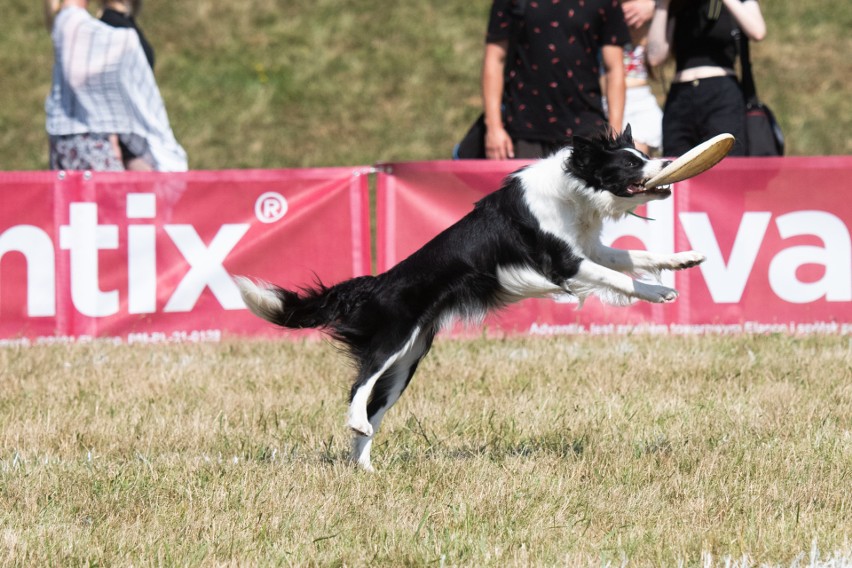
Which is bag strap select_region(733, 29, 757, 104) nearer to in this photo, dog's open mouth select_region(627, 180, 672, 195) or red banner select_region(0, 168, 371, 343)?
red banner select_region(0, 168, 371, 343)

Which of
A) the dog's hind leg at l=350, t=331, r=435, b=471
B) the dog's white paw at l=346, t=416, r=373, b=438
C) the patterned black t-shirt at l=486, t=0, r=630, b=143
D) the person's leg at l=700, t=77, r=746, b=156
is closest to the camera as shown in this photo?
the dog's white paw at l=346, t=416, r=373, b=438

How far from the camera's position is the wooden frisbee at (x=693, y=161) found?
435 centimetres

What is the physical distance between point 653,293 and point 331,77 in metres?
13.4

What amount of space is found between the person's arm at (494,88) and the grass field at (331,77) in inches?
332

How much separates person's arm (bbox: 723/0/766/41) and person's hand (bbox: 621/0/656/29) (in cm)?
114

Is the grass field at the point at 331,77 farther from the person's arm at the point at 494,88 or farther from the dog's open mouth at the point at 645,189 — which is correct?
the dog's open mouth at the point at 645,189

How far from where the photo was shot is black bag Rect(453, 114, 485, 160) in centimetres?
786

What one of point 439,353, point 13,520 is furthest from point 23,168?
point 13,520

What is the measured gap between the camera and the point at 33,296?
7.78 meters

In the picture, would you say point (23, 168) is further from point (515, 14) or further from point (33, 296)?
point (515, 14)

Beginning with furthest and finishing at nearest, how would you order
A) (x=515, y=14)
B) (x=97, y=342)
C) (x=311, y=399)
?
(x=97, y=342), (x=515, y=14), (x=311, y=399)

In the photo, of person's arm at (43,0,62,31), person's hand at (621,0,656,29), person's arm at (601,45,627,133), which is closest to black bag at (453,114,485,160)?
person's arm at (601,45,627,133)

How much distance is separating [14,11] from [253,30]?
12.5 ft

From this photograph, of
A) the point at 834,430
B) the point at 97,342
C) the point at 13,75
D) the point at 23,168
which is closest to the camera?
the point at 834,430
